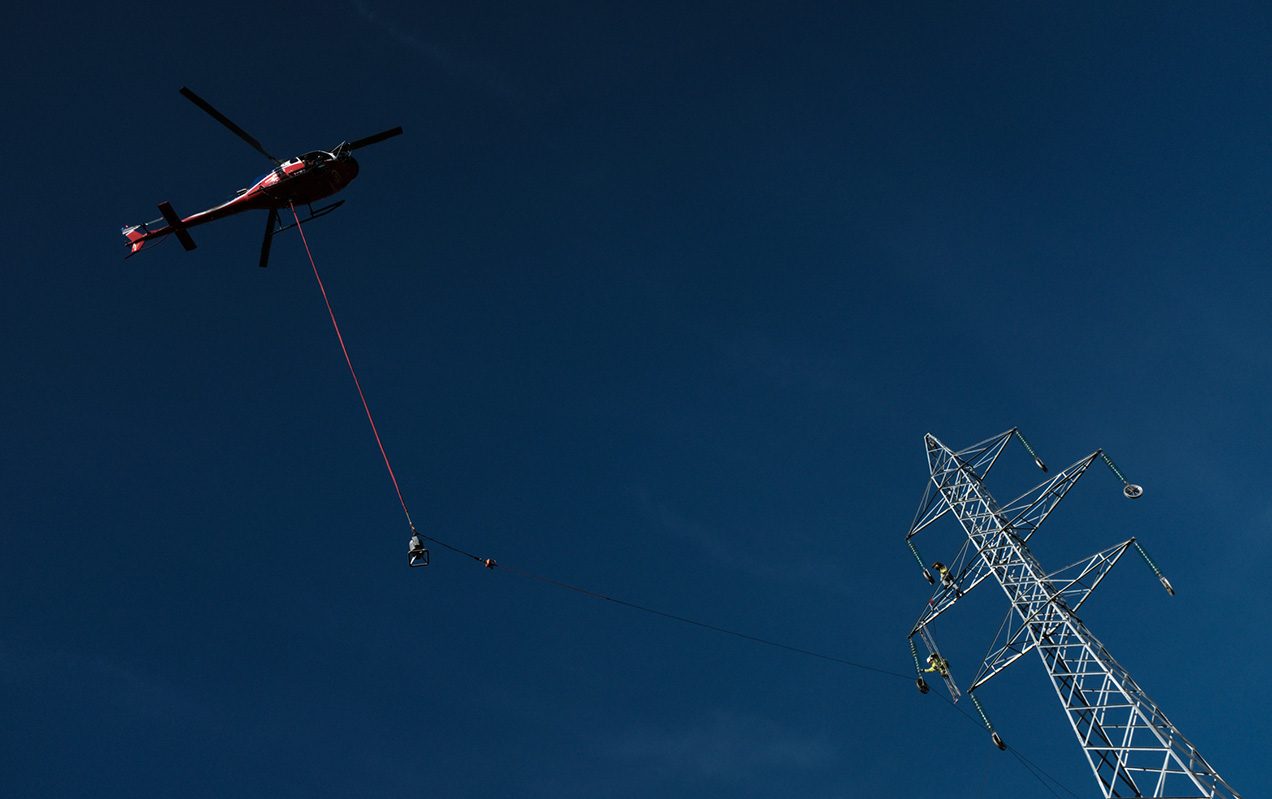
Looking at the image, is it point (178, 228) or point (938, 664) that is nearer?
point (938, 664)

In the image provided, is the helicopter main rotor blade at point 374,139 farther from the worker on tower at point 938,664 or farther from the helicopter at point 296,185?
the worker on tower at point 938,664

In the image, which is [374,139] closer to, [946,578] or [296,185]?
[296,185]

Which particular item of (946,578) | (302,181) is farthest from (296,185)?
(946,578)

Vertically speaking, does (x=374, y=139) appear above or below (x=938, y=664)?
above

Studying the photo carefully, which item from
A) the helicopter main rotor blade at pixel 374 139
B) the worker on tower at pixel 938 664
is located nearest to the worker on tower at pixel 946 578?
the worker on tower at pixel 938 664

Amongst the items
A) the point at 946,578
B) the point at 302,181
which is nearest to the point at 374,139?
the point at 302,181

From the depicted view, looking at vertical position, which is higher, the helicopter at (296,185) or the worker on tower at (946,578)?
the helicopter at (296,185)

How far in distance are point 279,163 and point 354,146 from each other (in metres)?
4.14

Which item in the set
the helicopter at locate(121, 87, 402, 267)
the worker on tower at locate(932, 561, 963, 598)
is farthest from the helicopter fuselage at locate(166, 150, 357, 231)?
the worker on tower at locate(932, 561, 963, 598)

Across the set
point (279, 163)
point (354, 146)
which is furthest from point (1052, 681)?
point (279, 163)

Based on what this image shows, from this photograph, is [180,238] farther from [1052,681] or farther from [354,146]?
[1052,681]

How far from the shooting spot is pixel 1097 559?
27078 millimetres

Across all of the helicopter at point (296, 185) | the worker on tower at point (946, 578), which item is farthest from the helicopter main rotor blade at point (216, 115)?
the worker on tower at point (946, 578)

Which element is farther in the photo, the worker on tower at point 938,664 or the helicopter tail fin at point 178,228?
the helicopter tail fin at point 178,228
